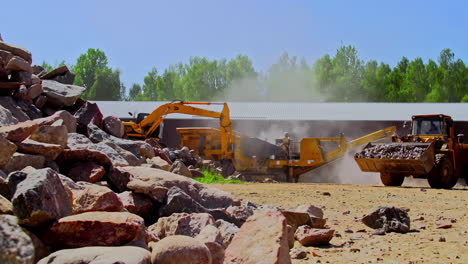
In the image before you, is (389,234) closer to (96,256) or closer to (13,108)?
(96,256)

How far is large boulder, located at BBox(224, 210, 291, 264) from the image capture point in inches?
165

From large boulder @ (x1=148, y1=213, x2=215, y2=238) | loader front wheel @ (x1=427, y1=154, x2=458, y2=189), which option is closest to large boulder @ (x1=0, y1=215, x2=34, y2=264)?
large boulder @ (x1=148, y1=213, x2=215, y2=238)

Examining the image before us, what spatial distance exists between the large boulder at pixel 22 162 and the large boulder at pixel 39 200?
178 centimetres

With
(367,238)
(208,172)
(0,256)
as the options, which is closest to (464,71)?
(208,172)

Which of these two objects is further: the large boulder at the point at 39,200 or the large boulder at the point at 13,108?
the large boulder at the point at 13,108

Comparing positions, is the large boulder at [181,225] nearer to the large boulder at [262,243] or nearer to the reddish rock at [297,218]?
the large boulder at [262,243]

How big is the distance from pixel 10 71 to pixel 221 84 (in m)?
71.4

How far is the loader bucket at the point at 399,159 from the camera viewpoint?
18188 mm

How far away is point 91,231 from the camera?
4.37 metres

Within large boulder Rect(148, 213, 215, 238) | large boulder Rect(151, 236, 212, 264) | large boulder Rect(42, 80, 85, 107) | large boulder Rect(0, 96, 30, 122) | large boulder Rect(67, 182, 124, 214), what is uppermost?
large boulder Rect(42, 80, 85, 107)

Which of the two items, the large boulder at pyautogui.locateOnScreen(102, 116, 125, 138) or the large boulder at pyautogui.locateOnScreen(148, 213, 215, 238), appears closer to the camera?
the large boulder at pyautogui.locateOnScreen(148, 213, 215, 238)

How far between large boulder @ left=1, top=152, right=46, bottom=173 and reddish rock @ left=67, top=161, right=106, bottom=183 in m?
0.45

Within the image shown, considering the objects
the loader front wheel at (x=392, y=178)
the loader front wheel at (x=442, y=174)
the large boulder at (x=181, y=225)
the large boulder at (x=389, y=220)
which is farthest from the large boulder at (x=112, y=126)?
the loader front wheel at (x=442, y=174)

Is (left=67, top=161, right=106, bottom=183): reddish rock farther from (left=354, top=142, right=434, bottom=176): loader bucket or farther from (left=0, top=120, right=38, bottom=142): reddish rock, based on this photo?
(left=354, top=142, right=434, bottom=176): loader bucket
